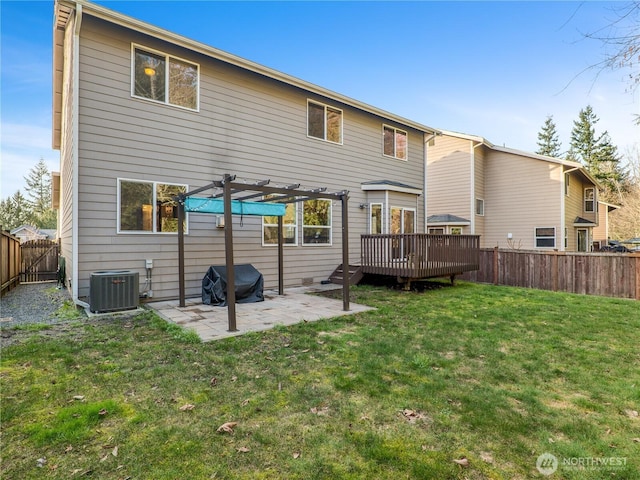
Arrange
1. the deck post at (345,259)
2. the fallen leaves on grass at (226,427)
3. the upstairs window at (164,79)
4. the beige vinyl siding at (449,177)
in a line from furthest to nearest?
the beige vinyl siding at (449,177) → the upstairs window at (164,79) → the deck post at (345,259) → the fallen leaves on grass at (226,427)

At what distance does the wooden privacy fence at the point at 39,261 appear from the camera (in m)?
11.9

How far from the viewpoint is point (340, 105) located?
1055cm

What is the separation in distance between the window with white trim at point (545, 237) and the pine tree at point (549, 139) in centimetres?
3140

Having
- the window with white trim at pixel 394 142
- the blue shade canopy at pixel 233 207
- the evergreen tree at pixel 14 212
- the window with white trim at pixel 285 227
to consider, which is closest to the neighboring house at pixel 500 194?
the window with white trim at pixel 394 142

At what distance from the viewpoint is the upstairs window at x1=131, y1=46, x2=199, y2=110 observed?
23.3 feet

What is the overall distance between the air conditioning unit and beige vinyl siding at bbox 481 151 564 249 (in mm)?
16106

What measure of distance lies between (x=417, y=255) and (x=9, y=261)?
11035 mm

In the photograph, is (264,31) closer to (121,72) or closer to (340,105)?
(340,105)

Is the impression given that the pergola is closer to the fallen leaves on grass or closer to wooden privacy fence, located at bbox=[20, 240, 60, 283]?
the fallen leaves on grass

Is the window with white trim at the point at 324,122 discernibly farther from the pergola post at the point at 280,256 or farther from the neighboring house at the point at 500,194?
the neighboring house at the point at 500,194

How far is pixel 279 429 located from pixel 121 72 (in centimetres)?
757

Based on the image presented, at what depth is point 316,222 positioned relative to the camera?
1002 cm

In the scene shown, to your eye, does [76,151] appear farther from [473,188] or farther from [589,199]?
[589,199]

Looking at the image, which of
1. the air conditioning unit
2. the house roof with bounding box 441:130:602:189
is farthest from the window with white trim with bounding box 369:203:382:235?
the air conditioning unit
